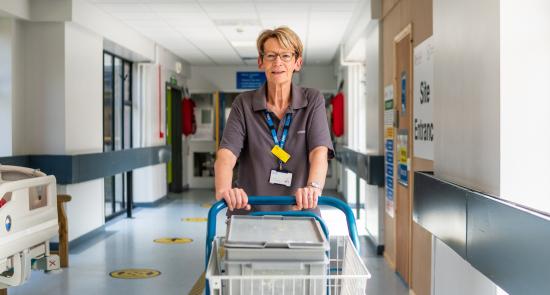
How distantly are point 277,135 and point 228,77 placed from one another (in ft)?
40.4

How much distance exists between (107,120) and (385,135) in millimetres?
4776

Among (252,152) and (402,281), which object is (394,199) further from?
(252,152)

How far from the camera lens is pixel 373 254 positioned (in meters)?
6.64

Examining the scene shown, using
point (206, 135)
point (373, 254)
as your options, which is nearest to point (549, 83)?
point (373, 254)

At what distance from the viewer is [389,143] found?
6012 millimetres

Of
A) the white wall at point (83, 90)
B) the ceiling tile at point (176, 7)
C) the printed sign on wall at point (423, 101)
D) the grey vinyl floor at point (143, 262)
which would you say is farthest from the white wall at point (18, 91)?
the printed sign on wall at point (423, 101)

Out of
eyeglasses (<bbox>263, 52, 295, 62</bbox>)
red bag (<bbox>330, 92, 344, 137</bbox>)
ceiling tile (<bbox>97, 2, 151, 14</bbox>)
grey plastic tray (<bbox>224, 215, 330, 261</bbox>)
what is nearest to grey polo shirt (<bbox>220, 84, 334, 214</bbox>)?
eyeglasses (<bbox>263, 52, 295, 62</bbox>)

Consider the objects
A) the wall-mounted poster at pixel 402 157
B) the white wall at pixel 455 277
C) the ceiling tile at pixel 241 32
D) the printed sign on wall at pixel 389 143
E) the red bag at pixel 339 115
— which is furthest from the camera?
the red bag at pixel 339 115

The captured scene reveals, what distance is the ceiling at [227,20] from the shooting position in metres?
7.37

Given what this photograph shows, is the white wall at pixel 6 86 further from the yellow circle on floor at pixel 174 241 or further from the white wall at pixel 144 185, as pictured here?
the white wall at pixel 144 185

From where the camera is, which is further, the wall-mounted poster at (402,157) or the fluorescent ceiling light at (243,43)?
the fluorescent ceiling light at (243,43)

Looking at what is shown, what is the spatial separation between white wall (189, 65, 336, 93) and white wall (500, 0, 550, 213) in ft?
39.3

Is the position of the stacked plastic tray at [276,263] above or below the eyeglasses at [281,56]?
below

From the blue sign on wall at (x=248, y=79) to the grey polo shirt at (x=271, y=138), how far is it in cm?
1208
